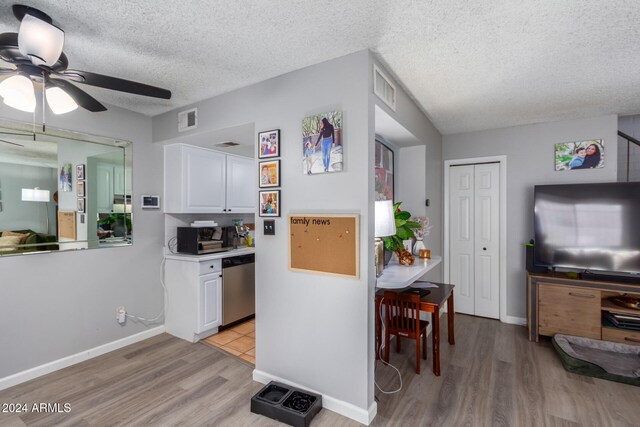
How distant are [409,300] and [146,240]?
2723 millimetres

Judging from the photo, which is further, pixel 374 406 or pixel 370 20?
pixel 374 406

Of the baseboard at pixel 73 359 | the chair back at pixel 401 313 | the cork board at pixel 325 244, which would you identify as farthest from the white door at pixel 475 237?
the baseboard at pixel 73 359

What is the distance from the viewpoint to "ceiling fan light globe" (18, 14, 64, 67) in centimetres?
135

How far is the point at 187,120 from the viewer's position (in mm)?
2939

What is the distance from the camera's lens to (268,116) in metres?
2.38

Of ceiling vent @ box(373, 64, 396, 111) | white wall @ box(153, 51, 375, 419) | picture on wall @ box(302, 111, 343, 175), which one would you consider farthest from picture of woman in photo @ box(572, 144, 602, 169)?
picture on wall @ box(302, 111, 343, 175)

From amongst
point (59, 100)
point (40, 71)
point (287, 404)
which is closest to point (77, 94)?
point (59, 100)

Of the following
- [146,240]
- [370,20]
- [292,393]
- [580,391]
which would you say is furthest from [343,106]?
[580,391]

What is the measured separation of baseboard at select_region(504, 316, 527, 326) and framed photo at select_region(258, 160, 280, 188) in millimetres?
3340

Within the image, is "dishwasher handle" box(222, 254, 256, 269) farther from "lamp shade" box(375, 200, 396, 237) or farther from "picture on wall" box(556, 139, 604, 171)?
"picture on wall" box(556, 139, 604, 171)

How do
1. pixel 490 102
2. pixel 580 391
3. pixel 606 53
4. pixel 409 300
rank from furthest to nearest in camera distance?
pixel 490 102
pixel 409 300
pixel 580 391
pixel 606 53

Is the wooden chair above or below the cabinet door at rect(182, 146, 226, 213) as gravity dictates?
below

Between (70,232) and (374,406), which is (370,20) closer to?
(374,406)

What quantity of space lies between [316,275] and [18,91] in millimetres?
1970
